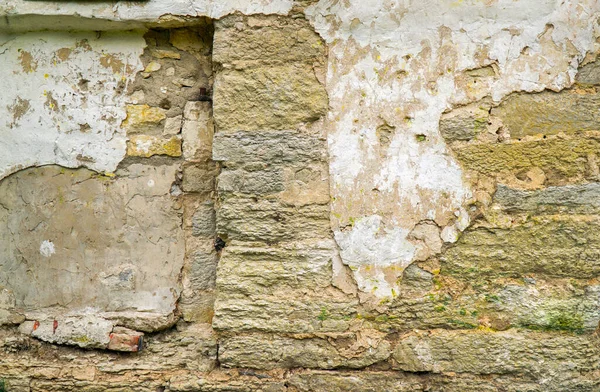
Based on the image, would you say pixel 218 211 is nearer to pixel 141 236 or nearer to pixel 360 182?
pixel 141 236

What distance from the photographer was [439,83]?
2.32 metres

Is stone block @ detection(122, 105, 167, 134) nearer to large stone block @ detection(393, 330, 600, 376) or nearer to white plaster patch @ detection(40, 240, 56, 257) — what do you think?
white plaster patch @ detection(40, 240, 56, 257)

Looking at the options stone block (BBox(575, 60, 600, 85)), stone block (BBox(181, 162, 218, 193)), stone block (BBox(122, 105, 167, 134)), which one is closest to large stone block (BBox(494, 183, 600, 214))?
stone block (BBox(575, 60, 600, 85))

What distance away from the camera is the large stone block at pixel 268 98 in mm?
2369

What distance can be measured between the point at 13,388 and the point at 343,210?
1740 millimetres

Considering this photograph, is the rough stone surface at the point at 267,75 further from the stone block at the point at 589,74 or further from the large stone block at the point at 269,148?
the stone block at the point at 589,74

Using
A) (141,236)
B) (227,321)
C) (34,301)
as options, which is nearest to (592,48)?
(227,321)

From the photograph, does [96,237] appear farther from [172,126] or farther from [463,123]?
[463,123]

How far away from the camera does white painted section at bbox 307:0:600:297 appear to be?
227cm

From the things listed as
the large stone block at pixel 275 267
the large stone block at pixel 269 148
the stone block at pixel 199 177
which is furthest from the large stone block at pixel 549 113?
the stone block at pixel 199 177

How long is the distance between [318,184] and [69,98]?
1.25 m

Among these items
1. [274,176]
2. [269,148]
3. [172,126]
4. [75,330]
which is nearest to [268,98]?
[269,148]

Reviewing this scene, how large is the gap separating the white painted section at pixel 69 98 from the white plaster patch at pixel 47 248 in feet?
1.23

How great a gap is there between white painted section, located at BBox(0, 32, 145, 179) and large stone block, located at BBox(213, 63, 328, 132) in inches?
19.8
